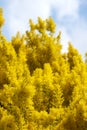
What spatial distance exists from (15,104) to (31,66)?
3024 mm

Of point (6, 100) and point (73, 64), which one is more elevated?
point (73, 64)

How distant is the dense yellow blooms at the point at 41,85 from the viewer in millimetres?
7941

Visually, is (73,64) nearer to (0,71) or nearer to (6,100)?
(0,71)

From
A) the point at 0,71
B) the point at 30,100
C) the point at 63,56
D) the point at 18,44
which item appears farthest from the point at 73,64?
the point at 30,100

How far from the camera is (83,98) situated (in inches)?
299

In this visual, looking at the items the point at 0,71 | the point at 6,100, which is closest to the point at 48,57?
the point at 0,71

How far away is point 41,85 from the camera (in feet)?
29.3

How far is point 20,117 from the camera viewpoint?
8.16 m

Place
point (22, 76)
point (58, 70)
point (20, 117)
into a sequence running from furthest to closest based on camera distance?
point (58, 70)
point (22, 76)
point (20, 117)

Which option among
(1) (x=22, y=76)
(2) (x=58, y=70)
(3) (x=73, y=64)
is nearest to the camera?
(1) (x=22, y=76)

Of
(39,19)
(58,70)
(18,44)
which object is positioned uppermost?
(39,19)

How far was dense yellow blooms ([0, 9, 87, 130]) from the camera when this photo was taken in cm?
794

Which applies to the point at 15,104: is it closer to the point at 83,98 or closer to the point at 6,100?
the point at 6,100

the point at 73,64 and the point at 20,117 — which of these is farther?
the point at 73,64
